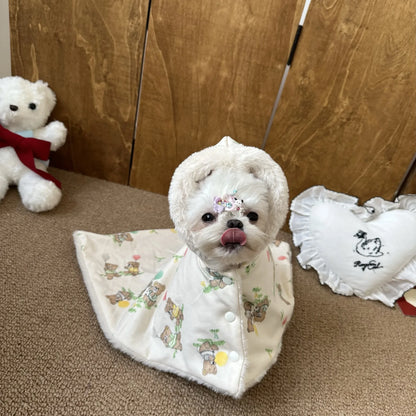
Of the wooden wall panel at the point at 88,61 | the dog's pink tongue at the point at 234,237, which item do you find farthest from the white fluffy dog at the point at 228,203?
the wooden wall panel at the point at 88,61

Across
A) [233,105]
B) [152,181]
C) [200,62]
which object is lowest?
[152,181]

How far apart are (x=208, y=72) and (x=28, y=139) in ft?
2.11

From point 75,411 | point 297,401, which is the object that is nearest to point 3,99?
point 75,411

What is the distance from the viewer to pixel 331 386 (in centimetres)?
86

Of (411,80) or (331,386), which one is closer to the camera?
(331,386)

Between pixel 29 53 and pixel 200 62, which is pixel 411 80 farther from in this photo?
pixel 29 53

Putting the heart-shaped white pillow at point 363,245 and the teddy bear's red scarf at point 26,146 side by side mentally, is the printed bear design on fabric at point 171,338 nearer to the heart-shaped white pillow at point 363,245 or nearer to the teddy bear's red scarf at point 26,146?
the heart-shaped white pillow at point 363,245

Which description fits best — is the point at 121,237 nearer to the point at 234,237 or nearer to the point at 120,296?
the point at 120,296

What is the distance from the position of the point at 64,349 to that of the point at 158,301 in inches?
9.5

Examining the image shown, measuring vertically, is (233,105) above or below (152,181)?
above

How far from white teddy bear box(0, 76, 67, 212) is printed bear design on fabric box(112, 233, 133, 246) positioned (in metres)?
0.26

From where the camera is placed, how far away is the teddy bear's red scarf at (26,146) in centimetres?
115

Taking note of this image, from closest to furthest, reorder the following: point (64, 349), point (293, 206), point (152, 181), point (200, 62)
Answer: point (64, 349) < point (200, 62) < point (293, 206) < point (152, 181)

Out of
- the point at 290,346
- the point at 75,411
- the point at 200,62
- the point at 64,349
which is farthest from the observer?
the point at 200,62
